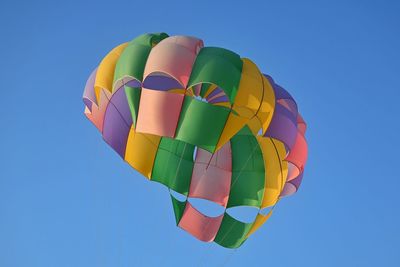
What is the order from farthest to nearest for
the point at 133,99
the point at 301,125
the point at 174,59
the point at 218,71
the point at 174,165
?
1. the point at 301,125
2. the point at 174,165
3. the point at 133,99
4. the point at 174,59
5. the point at 218,71

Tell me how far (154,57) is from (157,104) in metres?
1.13

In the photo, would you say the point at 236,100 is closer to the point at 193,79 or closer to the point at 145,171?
the point at 193,79

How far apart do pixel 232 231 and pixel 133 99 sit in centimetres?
461

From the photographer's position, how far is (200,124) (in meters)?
15.3

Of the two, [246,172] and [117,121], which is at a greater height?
[117,121]

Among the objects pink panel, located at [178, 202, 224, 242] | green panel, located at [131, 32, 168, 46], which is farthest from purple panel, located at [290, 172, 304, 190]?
green panel, located at [131, 32, 168, 46]

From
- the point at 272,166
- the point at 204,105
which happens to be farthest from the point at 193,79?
the point at 272,166

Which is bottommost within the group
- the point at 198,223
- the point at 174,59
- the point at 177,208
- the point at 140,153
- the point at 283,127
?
the point at 198,223

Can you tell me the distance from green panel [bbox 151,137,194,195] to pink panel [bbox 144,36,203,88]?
8.90ft

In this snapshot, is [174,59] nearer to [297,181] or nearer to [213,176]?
[213,176]

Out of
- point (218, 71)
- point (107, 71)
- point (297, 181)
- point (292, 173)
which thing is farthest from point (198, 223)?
point (107, 71)

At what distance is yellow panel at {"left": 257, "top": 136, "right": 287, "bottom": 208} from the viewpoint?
56.2ft

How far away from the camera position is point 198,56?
51.3ft

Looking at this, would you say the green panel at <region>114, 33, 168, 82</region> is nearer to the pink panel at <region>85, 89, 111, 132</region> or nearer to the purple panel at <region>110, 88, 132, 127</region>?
the purple panel at <region>110, 88, 132, 127</region>
